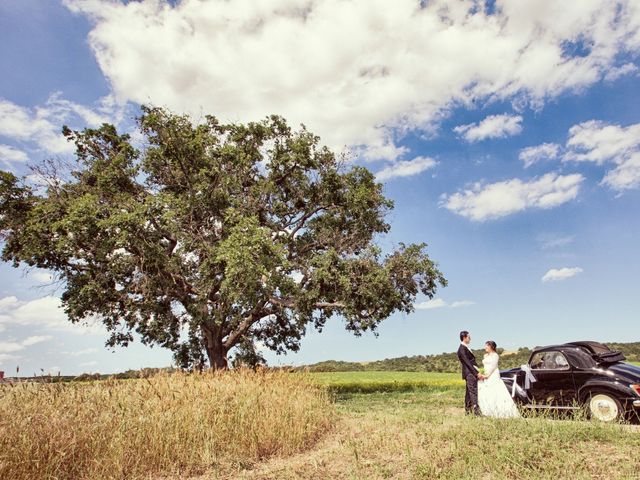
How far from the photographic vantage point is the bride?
10.9m

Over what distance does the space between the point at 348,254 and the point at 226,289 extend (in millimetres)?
6252

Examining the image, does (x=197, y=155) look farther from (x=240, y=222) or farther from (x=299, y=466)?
(x=299, y=466)

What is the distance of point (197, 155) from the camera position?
69.9 ft

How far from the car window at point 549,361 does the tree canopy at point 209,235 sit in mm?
7967

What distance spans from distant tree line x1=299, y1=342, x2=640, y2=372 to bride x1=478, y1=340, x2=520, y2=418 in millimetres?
27249

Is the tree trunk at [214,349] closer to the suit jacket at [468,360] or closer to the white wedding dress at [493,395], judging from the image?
the suit jacket at [468,360]

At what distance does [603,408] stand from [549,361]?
1.56 meters

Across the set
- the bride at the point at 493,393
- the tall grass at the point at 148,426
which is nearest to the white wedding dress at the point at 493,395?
the bride at the point at 493,393

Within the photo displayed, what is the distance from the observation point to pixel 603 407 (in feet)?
34.2

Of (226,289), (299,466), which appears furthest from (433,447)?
(226,289)

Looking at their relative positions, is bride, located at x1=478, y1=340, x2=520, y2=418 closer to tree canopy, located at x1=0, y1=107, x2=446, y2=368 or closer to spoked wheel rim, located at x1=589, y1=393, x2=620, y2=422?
spoked wheel rim, located at x1=589, y1=393, x2=620, y2=422

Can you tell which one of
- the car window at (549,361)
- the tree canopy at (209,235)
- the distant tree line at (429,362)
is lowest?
the distant tree line at (429,362)

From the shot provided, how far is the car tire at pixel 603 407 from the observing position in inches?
401

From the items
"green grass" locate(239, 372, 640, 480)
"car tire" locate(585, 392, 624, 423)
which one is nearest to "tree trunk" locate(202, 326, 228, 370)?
"green grass" locate(239, 372, 640, 480)
